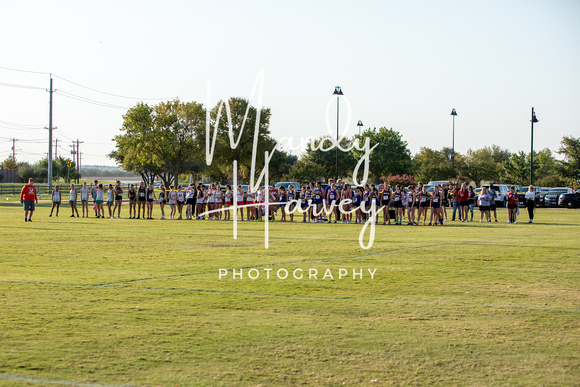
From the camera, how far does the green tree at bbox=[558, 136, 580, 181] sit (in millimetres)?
71375

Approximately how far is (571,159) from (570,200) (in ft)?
80.4

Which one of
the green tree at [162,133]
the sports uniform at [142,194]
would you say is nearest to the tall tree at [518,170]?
the green tree at [162,133]

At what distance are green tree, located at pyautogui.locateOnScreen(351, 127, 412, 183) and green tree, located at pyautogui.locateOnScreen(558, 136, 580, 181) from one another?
2185 centimetres

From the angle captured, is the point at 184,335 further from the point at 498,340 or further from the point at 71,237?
the point at 71,237

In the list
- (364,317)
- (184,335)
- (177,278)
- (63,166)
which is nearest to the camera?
(184,335)

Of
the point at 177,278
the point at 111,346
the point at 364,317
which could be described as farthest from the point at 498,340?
the point at 177,278

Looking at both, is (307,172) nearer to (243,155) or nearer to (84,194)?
(243,155)

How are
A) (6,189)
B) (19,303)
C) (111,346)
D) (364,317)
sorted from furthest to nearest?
1. (6,189)
2. (19,303)
3. (364,317)
4. (111,346)

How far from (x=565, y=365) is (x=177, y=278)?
6.71 metres

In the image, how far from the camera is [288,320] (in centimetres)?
752

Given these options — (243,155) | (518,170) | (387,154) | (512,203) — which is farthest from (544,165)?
(512,203)

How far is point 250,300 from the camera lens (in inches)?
346

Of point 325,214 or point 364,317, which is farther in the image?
point 325,214

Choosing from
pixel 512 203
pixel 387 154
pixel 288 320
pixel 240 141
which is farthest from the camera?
pixel 387 154
